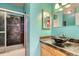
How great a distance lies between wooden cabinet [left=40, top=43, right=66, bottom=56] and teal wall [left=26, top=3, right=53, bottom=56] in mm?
66

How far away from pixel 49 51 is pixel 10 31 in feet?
1.84

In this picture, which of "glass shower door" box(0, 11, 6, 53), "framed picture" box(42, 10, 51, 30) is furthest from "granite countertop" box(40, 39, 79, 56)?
"glass shower door" box(0, 11, 6, 53)

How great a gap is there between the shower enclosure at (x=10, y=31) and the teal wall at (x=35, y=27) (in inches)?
5.3

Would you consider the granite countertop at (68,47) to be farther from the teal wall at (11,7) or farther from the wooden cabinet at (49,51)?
the teal wall at (11,7)

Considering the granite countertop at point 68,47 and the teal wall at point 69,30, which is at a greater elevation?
the teal wall at point 69,30

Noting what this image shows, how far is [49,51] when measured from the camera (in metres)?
1.82

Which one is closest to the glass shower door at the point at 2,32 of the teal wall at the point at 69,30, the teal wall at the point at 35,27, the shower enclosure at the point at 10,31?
the shower enclosure at the point at 10,31

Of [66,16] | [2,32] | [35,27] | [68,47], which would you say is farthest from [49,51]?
[2,32]

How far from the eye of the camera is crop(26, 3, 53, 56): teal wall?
184 cm

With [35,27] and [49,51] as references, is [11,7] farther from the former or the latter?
[49,51]

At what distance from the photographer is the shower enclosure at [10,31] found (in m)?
1.74

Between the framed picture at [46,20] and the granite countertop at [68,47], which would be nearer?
the granite countertop at [68,47]

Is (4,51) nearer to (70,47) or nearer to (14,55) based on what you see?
(14,55)

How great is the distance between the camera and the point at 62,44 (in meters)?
1.82
